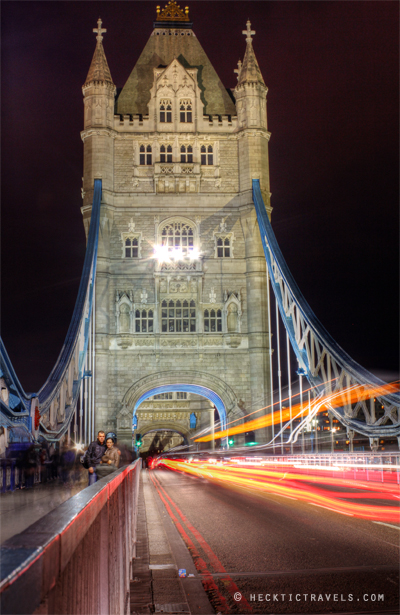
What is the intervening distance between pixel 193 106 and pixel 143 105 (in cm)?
324

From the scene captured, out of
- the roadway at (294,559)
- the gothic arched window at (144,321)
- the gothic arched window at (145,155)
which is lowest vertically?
the roadway at (294,559)

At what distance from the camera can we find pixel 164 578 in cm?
613

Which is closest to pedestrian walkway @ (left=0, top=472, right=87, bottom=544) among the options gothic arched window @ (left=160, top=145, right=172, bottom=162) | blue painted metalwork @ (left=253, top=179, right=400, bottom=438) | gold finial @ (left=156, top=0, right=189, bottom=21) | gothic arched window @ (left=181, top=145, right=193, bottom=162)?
blue painted metalwork @ (left=253, top=179, right=400, bottom=438)

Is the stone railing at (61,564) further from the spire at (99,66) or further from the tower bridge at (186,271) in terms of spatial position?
the spire at (99,66)

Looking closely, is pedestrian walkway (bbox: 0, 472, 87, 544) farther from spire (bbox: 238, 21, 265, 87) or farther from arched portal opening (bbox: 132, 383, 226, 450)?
arched portal opening (bbox: 132, 383, 226, 450)

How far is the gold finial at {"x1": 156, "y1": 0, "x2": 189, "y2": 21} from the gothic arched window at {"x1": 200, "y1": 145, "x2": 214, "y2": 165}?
10972 millimetres

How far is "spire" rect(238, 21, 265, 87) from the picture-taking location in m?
39.7

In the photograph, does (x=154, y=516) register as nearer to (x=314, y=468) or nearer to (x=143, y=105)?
(x=314, y=468)

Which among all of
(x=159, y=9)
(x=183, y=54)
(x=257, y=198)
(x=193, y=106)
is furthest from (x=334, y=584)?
(x=159, y=9)

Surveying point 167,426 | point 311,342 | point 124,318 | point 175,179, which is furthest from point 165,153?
point 167,426

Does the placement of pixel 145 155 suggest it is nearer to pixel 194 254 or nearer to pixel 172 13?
pixel 194 254

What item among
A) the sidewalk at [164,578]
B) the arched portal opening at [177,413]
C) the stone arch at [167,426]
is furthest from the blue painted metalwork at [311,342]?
the stone arch at [167,426]

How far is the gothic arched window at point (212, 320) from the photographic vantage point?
3672cm

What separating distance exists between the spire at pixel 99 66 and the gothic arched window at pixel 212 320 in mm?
15410
